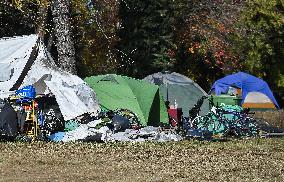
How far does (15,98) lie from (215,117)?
583 cm

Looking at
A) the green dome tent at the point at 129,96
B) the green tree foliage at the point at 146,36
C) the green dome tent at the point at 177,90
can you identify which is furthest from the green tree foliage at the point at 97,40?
the green dome tent at the point at 129,96

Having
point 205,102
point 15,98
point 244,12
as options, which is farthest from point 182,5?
point 15,98

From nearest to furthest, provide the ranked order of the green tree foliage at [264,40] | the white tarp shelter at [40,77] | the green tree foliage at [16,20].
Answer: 1. the white tarp shelter at [40,77]
2. the green tree foliage at [16,20]
3. the green tree foliage at [264,40]

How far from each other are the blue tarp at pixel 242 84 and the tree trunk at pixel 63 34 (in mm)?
9048

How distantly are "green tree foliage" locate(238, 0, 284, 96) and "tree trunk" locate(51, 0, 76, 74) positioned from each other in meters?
17.4

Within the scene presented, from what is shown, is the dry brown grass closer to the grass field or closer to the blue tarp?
the blue tarp

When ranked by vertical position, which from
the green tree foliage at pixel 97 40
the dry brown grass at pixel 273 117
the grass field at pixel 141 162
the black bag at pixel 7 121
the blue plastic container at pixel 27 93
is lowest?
the dry brown grass at pixel 273 117

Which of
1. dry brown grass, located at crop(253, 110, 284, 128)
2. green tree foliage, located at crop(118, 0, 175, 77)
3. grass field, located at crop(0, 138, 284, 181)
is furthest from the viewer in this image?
green tree foliage, located at crop(118, 0, 175, 77)

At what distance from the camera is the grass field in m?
9.12

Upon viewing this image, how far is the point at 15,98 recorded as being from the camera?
14961 mm

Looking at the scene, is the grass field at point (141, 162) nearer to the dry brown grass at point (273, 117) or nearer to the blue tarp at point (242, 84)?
the dry brown grass at point (273, 117)

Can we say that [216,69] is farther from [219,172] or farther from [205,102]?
[219,172]

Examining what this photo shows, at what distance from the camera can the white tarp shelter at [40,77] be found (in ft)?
53.3

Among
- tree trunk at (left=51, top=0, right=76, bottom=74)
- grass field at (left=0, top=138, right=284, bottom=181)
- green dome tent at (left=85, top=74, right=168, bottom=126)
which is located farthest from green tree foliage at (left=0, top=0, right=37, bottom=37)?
grass field at (left=0, top=138, right=284, bottom=181)
